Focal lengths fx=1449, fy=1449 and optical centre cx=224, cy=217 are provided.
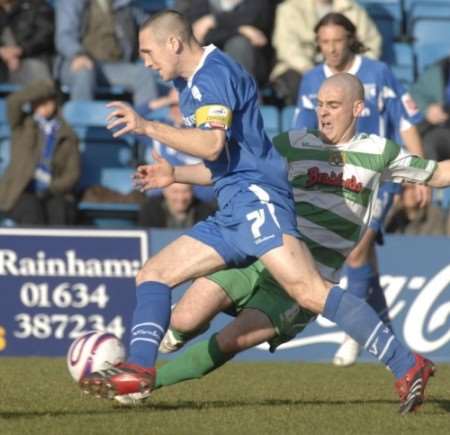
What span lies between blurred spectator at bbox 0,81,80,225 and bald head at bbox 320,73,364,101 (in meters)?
5.83

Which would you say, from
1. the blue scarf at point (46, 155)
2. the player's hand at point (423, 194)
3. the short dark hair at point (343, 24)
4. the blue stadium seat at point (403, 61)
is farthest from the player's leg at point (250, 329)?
the blue stadium seat at point (403, 61)

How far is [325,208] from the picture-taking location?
752cm

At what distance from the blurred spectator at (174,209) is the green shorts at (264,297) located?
17.4 feet

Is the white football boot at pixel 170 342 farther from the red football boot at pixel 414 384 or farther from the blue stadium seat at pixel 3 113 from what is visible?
the blue stadium seat at pixel 3 113

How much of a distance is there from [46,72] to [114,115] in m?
8.28

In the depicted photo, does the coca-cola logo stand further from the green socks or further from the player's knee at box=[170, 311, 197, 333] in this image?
the player's knee at box=[170, 311, 197, 333]

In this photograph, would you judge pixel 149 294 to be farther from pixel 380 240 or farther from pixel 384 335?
pixel 380 240

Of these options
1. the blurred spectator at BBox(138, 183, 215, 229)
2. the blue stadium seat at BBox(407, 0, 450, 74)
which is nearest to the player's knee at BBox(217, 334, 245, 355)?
the blurred spectator at BBox(138, 183, 215, 229)

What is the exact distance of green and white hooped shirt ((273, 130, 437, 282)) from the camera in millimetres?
7508

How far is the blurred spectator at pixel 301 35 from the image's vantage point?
1466cm

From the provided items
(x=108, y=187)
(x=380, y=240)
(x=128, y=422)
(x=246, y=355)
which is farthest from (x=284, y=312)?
(x=108, y=187)

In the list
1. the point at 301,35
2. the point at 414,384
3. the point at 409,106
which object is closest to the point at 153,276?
the point at 414,384

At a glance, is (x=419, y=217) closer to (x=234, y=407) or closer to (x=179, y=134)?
(x=234, y=407)

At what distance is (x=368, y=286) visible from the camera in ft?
35.5
